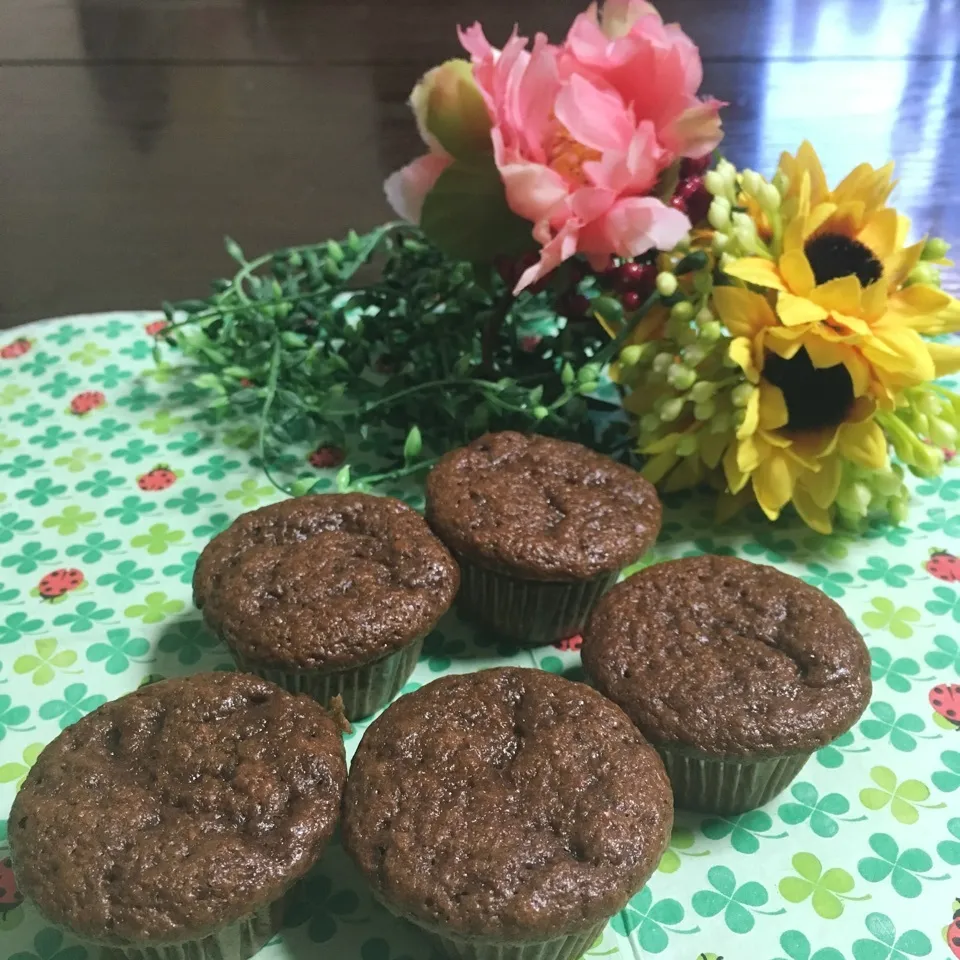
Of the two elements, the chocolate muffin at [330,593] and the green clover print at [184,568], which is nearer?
the chocolate muffin at [330,593]

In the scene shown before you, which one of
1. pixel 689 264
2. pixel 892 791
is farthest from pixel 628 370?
pixel 892 791

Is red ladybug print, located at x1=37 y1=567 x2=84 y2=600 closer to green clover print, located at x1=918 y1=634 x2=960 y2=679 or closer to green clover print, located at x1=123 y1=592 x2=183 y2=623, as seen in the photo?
green clover print, located at x1=123 y1=592 x2=183 y2=623

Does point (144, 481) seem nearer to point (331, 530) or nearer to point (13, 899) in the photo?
point (331, 530)

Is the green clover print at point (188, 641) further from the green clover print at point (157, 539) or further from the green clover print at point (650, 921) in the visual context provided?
the green clover print at point (650, 921)

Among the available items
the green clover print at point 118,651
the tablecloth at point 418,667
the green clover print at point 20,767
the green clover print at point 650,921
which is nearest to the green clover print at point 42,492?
the tablecloth at point 418,667

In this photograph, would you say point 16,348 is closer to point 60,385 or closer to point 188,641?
point 60,385

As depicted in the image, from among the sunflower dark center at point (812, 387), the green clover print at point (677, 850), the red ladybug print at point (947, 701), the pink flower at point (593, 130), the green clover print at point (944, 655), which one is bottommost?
the green clover print at point (677, 850)

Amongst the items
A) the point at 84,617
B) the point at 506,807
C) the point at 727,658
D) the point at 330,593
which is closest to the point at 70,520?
the point at 84,617
